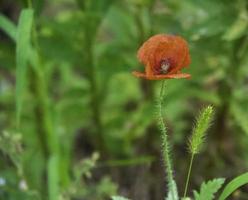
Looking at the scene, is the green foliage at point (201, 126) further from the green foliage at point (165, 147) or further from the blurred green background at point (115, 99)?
the blurred green background at point (115, 99)

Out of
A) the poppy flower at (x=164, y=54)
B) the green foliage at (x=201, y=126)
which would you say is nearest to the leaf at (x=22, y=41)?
the poppy flower at (x=164, y=54)

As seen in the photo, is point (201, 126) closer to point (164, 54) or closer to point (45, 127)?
point (164, 54)

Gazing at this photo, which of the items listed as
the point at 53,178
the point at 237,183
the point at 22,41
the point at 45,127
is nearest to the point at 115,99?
the point at 45,127

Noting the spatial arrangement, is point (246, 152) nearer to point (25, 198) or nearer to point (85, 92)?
point (85, 92)

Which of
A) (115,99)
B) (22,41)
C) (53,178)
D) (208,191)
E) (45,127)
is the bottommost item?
(208,191)

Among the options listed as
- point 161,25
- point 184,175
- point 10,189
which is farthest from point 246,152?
point 10,189
